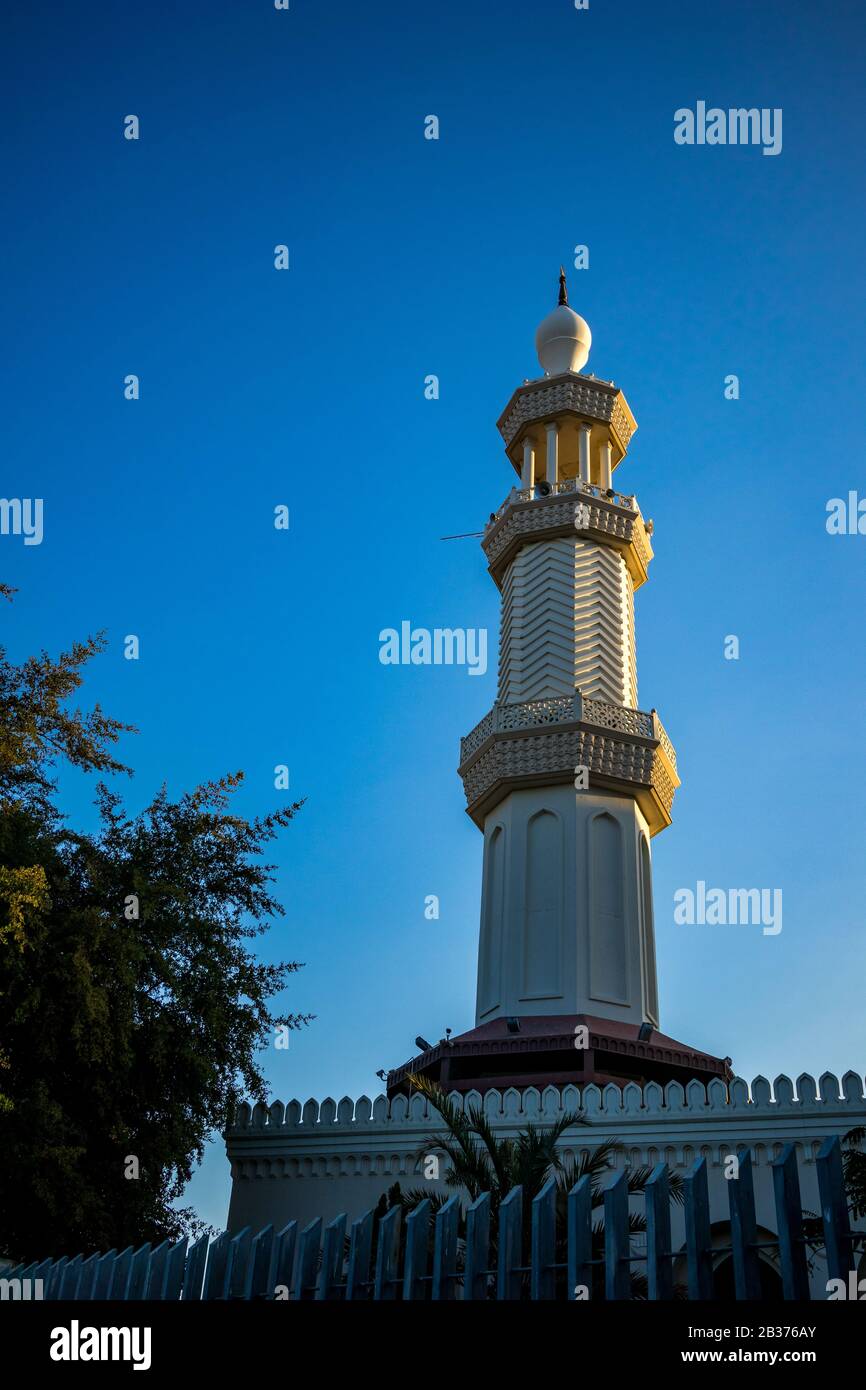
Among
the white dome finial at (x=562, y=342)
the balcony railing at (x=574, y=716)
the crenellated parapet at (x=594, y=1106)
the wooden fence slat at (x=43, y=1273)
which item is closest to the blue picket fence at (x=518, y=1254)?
the wooden fence slat at (x=43, y=1273)

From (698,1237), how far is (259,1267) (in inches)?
174

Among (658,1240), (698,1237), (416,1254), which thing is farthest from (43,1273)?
(698,1237)

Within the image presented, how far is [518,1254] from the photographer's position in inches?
319

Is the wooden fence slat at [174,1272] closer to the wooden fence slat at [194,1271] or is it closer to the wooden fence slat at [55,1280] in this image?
the wooden fence slat at [194,1271]

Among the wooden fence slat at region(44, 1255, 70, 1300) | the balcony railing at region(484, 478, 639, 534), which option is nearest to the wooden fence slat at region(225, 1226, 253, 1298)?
the wooden fence slat at region(44, 1255, 70, 1300)

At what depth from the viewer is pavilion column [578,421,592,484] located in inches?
1320

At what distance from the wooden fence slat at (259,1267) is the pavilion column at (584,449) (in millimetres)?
25898

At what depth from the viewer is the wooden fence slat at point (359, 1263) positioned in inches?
351

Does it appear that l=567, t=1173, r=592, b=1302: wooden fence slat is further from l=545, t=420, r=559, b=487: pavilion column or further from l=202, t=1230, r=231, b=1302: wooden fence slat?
l=545, t=420, r=559, b=487: pavilion column

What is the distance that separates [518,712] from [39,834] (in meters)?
12.0

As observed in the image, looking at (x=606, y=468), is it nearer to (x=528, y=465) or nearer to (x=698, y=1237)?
(x=528, y=465)

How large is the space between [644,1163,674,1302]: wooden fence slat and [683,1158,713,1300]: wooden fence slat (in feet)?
0.43
